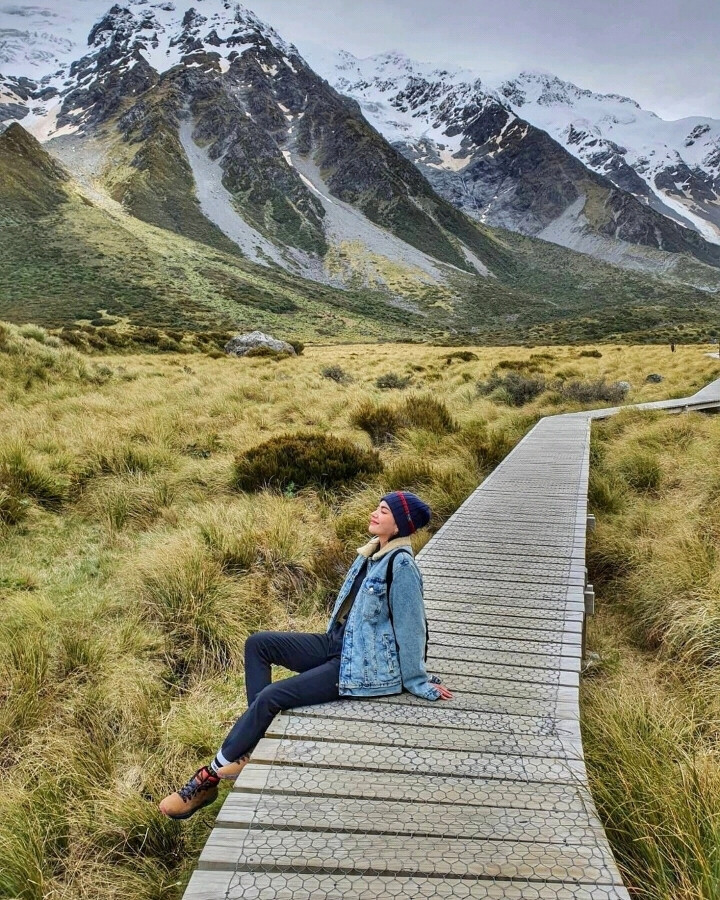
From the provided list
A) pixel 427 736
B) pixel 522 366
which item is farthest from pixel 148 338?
pixel 427 736

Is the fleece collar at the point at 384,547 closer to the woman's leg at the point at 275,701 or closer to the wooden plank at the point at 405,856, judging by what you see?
the woman's leg at the point at 275,701

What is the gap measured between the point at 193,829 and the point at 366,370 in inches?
883

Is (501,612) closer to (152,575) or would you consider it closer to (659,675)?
(659,675)

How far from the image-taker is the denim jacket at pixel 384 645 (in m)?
3.04

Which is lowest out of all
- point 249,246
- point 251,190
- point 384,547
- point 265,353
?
point 384,547

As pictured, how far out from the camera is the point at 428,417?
40.0ft

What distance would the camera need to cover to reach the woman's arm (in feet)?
9.89

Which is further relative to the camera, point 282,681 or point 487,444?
point 487,444

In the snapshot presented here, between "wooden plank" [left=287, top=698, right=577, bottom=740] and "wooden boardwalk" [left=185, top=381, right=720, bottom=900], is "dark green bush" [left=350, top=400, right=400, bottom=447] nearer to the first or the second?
"wooden boardwalk" [left=185, top=381, right=720, bottom=900]

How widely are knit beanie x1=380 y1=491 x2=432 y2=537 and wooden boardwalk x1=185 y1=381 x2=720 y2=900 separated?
2.83ft

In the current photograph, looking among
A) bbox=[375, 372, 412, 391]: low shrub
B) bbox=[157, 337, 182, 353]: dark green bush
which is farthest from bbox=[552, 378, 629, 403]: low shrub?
bbox=[157, 337, 182, 353]: dark green bush

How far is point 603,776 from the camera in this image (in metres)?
2.64

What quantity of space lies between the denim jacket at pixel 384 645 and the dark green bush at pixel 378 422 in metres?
8.19

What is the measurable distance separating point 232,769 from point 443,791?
1.02 metres
